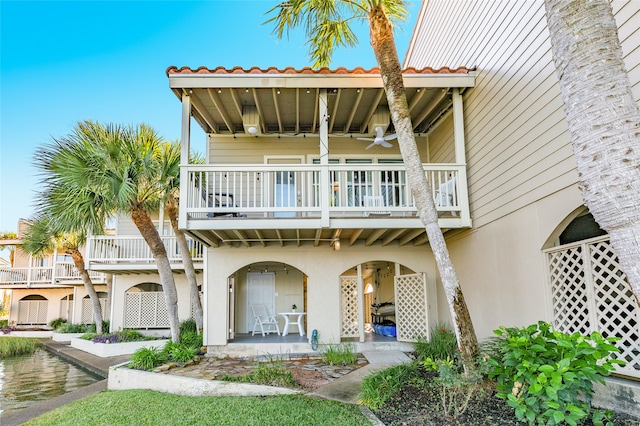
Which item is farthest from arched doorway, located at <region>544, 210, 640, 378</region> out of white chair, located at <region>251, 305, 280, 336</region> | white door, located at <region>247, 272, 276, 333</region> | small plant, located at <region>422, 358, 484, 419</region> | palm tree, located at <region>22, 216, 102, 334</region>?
palm tree, located at <region>22, 216, 102, 334</region>

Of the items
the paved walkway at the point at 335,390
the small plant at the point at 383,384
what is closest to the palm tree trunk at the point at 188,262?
the paved walkway at the point at 335,390

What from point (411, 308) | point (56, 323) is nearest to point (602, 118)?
point (411, 308)

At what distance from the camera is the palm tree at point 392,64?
218 inches

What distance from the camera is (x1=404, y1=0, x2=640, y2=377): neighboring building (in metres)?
5.01

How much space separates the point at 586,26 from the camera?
10.8 ft

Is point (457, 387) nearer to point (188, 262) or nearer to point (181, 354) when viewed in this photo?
point (181, 354)

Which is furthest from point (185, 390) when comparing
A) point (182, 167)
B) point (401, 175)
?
point (401, 175)

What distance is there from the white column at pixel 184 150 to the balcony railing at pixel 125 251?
283 inches

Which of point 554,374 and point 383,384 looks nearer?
point 554,374

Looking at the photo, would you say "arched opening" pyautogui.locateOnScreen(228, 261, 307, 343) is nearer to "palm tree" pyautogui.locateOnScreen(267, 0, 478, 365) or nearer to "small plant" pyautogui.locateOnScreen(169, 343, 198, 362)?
"small plant" pyautogui.locateOnScreen(169, 343, 198, 362)

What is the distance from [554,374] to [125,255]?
14.8m

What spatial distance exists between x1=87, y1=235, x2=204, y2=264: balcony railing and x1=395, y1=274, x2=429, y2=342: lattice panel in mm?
8116

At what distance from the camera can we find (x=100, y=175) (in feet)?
28.5

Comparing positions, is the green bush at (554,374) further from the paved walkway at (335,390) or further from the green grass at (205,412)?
the green grass at (205,412)
